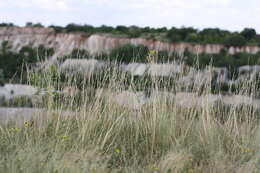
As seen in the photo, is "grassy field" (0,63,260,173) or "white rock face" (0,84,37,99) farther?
"white rock face" (0,84,37,99)

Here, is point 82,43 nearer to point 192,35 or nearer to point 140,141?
point 192,35

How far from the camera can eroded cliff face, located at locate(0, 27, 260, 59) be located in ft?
31.7

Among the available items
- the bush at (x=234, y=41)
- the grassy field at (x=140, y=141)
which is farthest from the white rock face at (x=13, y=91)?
the bush at (x=234, y=41)

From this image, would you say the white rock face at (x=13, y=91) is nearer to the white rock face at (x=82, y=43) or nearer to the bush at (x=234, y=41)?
the white rock face at (x=82, y=43)

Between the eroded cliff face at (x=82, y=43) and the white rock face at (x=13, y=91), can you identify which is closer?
the white rock face at (x=13, y=91)

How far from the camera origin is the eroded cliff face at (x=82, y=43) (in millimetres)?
9672

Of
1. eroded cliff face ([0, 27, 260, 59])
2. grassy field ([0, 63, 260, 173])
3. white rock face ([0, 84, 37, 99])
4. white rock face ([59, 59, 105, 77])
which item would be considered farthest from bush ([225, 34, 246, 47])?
grassy field ([0, 63, 260, 173])

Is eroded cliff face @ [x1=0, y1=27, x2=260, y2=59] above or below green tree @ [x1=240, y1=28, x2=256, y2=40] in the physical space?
below

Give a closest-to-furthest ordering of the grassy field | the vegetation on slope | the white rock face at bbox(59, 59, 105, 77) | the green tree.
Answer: the grassy field → the white rock face at bbox(59, 59, 105, 77) → the vegetation on slope → the green tree

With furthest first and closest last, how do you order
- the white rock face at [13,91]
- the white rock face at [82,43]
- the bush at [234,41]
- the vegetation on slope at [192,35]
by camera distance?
the vegetation on slope at [192,35] → the bush at [234,41] → the white rock face at [82,43] → the white rock face at [13,91]

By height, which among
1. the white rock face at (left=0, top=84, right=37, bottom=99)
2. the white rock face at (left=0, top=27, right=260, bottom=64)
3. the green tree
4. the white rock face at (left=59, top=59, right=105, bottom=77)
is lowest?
the white rock face at (left=0, top=84, right=37, bottom=99)

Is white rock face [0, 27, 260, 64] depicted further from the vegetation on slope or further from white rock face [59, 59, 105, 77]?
white rock face [59, 59, 105, 77]

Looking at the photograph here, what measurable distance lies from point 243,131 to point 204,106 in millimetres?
487

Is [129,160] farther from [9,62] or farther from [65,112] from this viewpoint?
[9,62]
